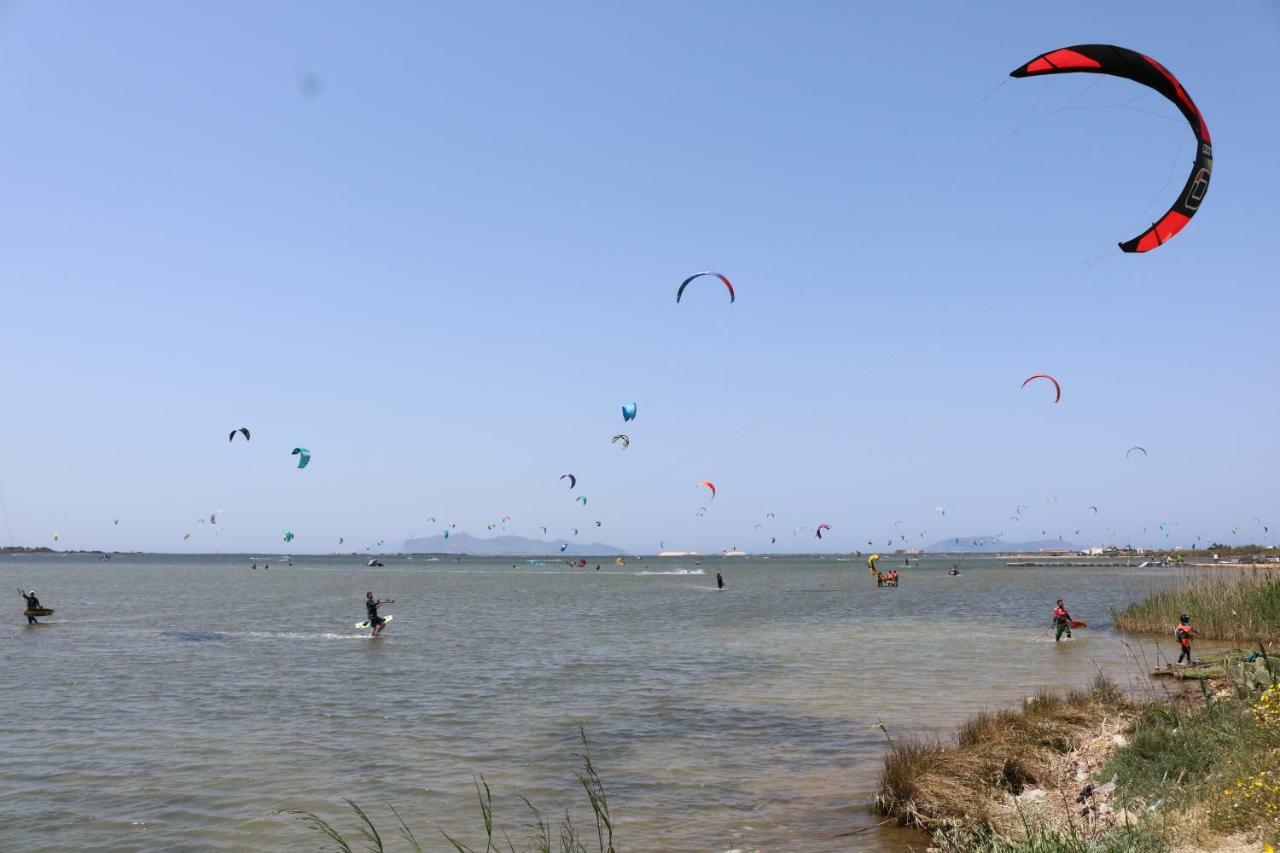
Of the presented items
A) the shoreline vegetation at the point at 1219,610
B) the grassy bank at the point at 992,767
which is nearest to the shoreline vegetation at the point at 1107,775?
the grassy bank at the point at 992,767

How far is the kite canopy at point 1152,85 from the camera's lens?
11000mm

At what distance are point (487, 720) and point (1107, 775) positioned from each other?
34.3ft

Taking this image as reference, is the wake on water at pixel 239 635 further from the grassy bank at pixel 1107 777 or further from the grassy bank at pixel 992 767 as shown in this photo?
the grassy bank at pixel 1107 777

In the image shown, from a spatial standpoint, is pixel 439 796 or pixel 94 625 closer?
pixel 439 796

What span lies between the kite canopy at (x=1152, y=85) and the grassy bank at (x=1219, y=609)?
316 inches

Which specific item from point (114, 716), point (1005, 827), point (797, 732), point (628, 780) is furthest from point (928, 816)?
point (114, 716)

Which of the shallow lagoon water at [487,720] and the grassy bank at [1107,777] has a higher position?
the grassy bank at [1107,777]

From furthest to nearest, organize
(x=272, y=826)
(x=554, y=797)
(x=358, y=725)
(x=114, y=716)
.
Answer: (x=114, y=716) → (x=358, y=725) → (x=554, y=797) → (x=272, y=826)

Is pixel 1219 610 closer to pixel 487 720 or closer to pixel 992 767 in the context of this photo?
pixel 992 767

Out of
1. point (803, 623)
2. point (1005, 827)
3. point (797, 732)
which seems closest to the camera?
point (1005, 827)

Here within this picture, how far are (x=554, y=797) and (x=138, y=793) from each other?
18.3 feet

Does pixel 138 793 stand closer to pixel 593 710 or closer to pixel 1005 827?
pixel 593 710

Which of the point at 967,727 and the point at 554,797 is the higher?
the point at 967,727

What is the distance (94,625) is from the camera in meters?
37.6
